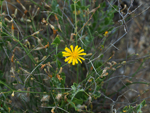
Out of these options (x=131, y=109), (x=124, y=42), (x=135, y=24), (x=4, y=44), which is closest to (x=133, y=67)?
(x=124, y=42)

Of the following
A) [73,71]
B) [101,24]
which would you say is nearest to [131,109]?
[73,71]

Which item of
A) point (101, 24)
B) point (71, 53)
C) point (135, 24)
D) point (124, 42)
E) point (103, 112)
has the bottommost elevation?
point (103, 112)

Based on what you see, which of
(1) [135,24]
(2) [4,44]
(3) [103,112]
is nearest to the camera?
(2) [4,44]

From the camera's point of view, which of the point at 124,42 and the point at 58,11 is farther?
the point at 124,42

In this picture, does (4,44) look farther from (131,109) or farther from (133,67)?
(133,67)

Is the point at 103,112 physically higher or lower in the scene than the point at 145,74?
lower

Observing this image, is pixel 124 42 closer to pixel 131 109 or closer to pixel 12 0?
pixel 131 109

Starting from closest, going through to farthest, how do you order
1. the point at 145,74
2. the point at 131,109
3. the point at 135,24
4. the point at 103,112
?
the point at 131,109, the point at 103,112, the point at 145,74, the point at 135,24

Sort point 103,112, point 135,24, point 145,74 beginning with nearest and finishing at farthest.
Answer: point 103,112, point 145,74, point 135,24

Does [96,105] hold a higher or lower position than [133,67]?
lower
